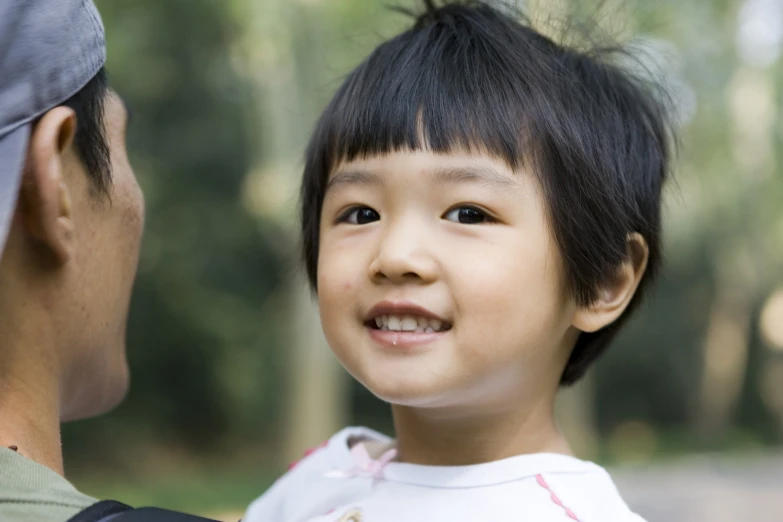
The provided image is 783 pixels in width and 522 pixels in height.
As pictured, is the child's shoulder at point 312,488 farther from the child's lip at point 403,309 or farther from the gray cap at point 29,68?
the gray cap at point 29,68

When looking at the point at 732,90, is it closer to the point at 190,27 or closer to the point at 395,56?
the point at 190,27

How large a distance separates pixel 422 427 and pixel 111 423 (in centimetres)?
1235

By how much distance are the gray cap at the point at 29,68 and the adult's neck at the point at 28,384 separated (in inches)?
8.0

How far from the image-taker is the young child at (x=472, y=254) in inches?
67.0

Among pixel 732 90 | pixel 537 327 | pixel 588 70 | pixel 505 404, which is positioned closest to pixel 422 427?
pixel 505 404

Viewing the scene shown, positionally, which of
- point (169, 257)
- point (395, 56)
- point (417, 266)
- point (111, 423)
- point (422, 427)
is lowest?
point (111, 423)

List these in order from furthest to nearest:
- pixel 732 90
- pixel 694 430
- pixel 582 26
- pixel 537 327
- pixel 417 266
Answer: pixel 694 430 < pixel 732 90 < pixel 582 26 < pixel 537 327 < pixel 417 266

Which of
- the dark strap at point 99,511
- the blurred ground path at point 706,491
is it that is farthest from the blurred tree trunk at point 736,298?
the dark strap at point 99,511

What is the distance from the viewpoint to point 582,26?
2271mm

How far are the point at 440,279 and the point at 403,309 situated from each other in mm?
90

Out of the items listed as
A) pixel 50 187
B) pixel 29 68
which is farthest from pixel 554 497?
pixel 29 68

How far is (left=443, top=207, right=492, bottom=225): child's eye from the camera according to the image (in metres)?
1.73

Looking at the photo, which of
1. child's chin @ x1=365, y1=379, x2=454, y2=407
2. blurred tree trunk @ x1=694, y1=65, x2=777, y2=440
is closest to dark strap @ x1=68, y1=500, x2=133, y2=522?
child's chin @ x1=365, y1=379, x2=454, y2=407

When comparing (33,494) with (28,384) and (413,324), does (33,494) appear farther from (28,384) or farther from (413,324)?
(413,324)
